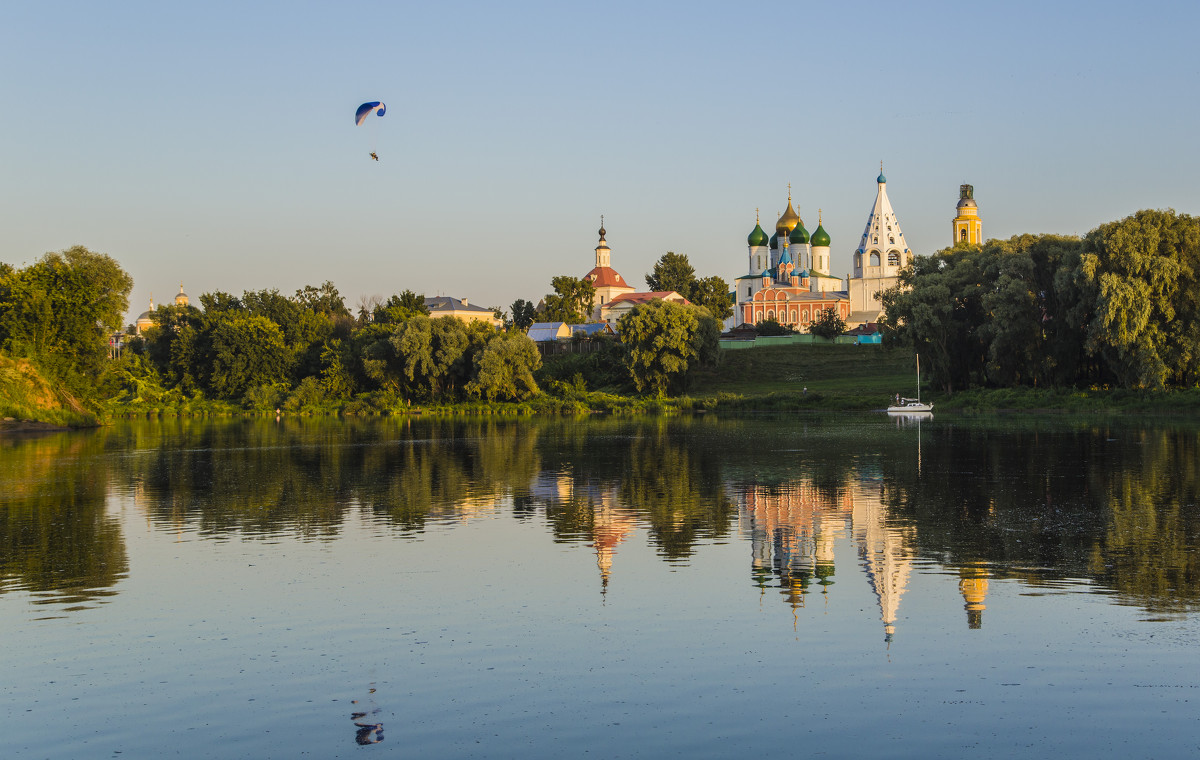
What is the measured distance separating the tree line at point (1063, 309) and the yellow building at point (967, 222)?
6615 cm

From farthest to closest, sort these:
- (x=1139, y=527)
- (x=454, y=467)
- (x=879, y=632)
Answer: (x=454, y=467), (x=1139, y=527), (x=879, y=632)

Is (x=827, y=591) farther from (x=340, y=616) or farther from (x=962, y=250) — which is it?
(x=962, y=250)

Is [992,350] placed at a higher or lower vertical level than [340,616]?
higher

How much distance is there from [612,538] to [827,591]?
5.08m

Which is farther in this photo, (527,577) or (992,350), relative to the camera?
(992,350)

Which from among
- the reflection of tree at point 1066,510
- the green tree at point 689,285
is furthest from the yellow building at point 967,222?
the reflection of tree at point 1066,510

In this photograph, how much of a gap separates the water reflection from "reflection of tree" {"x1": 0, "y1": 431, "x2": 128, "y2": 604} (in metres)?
0.07

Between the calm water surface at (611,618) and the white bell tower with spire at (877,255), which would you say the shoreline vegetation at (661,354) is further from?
the white bell tower with spire at (877,255)

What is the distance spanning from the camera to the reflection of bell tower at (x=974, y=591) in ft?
38.7

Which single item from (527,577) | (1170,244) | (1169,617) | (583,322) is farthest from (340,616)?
(583,322)

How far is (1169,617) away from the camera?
11539 millimetres

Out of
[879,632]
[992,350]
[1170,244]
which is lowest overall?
[879,632]

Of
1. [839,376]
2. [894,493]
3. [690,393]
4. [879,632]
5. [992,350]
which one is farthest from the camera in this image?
[839,376]

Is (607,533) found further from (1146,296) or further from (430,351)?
(430,351)
